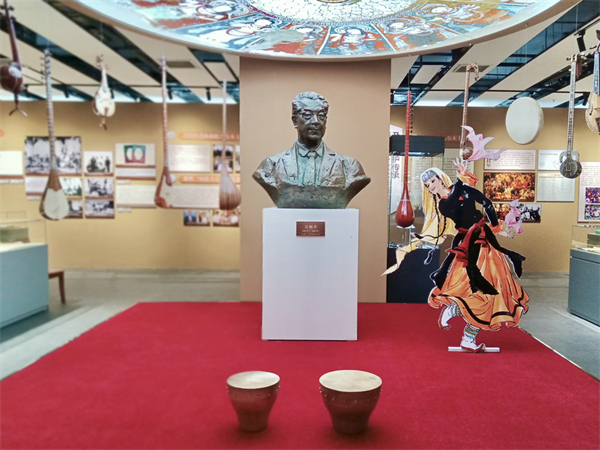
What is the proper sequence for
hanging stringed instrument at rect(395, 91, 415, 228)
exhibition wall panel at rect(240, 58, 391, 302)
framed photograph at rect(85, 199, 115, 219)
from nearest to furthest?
framed photograph at rect(85, 199, 115, 219) → hanging stringed instrument at rect(395, 91, 415, 228) → exhibition wall panel at rect(240, 58, 391, 302)

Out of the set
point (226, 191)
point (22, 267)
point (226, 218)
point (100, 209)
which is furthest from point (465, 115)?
point (22, 267)

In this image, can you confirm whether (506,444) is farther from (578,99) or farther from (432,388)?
(578,99)

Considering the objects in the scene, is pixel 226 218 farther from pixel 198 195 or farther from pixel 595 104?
pixel 595 104

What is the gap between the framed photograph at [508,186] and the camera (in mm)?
3086

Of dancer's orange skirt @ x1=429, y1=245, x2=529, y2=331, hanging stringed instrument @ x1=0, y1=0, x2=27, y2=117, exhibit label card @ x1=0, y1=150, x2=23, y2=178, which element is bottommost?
dancer's orange skirt @ x1=429, y1=245, x2=529, y2=331

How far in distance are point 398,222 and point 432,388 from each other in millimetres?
1973

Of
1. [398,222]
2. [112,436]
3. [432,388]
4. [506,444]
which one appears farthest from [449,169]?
[112,436]

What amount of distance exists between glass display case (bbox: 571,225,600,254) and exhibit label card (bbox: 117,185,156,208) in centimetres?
288

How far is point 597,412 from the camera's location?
2.10m

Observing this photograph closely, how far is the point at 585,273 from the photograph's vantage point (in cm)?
292

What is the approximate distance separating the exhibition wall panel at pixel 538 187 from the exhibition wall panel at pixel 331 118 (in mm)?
1156

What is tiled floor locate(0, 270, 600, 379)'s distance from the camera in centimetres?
185

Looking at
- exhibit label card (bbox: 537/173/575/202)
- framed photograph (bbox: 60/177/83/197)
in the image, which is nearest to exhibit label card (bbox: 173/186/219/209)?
framed photograph (bbox: 60/177/83/197)

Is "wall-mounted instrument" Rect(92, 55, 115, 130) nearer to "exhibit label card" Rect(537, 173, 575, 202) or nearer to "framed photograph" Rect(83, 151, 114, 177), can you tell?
"framed photograph" Rect(83, 151, 114, 177)
